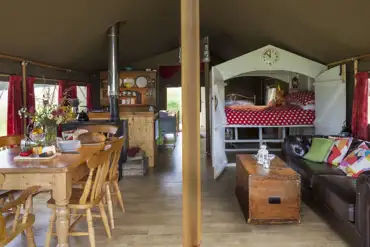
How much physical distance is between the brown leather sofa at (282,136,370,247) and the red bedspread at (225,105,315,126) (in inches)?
71.2

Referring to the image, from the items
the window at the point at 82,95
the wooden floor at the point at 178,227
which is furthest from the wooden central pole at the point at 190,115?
the window at the point at 82,95

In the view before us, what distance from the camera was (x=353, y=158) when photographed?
392 centimetres

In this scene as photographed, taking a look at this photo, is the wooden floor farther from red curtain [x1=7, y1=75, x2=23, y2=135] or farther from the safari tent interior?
red curtain [x1=7, y1=75, x2=23, y2=135]

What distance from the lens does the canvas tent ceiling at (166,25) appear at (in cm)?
412

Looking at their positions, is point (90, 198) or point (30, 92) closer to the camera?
point (90, 198)

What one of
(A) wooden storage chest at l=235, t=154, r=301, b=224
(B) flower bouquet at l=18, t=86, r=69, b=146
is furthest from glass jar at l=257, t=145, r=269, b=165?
(B) flower bouquet at l=18, t=86, r=69, b=146

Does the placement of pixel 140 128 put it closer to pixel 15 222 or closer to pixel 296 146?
pixel 296 146

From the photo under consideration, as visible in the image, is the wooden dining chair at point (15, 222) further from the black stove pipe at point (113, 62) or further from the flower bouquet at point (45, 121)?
the black stove pipe at point (113, 62)

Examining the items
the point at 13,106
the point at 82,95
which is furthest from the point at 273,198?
the point at 82,95

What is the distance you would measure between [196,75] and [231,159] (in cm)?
536

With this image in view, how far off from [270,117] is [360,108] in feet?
7.21

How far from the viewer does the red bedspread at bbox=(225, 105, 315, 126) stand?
6617mm

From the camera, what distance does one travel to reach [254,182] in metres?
3.48

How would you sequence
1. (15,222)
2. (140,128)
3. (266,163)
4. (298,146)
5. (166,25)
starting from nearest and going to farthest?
(15,222) < (266,163) < (298,146) < (140,128) < (166,25)
